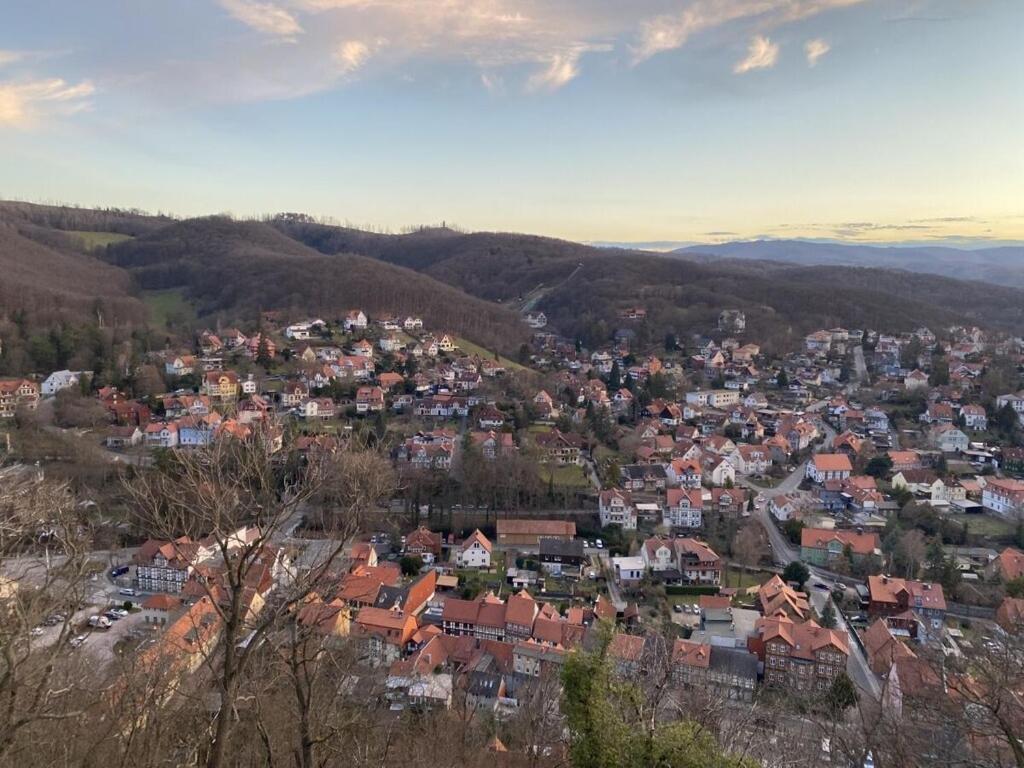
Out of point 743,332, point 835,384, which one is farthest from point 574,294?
point 835,384

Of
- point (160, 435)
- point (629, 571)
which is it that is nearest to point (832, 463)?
point (629, 571)

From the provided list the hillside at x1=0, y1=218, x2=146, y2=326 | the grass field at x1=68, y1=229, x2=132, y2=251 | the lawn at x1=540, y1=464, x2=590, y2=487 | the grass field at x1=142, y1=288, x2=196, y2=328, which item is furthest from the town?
the grass field at x1=68, y1=229, x2=132, y2=251

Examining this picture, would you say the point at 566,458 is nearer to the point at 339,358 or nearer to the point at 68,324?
the point at 339,358

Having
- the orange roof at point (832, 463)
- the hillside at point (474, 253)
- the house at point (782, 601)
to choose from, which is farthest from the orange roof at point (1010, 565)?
the hillside at point (474, 253)

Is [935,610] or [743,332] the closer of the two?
[935,610]

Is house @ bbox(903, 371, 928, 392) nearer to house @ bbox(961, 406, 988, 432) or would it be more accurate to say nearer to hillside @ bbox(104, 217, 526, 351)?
house @ bbox(961, 406, 988, 432)

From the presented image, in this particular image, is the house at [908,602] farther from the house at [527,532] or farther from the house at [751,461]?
the house at [751,461]
